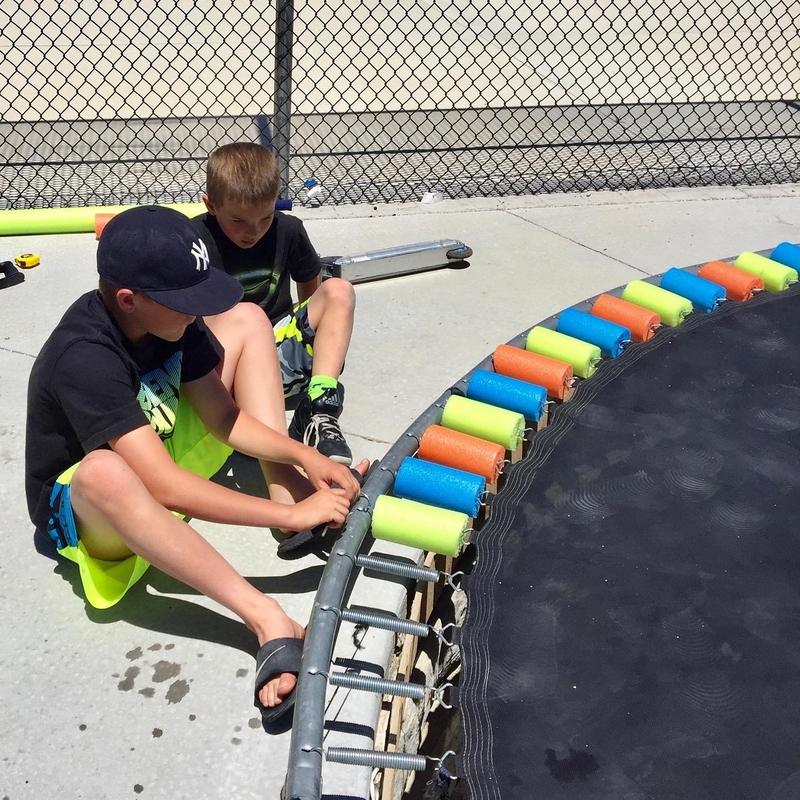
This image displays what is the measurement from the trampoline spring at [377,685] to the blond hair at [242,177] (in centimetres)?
120

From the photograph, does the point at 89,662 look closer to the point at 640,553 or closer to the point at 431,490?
the point at 431,490

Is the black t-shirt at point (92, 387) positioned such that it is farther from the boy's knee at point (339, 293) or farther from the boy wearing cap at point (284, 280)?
the boy's knee at point (339, 293)

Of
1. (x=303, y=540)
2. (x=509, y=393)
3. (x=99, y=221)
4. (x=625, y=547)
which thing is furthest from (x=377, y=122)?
(x=625, y=547)

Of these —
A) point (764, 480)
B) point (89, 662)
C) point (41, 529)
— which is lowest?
point (89, 662)

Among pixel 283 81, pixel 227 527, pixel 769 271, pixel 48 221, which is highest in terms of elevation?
Result: pixel 283 81

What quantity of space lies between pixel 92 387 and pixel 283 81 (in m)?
2.41

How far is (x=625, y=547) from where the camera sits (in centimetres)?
202

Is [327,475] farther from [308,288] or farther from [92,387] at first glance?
[308,288]

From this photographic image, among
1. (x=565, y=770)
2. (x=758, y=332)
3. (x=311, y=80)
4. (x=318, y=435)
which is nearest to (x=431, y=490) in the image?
(x=318, y=435)

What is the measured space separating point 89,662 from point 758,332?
2.13m

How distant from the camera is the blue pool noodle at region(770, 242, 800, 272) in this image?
3.27 m

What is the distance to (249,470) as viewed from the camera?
8.23 ft

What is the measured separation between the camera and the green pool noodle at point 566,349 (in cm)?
267

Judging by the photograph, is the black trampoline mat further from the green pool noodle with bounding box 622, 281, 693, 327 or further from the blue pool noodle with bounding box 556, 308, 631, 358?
the green pool noodle with bounding box 622, 281, 693, 327
